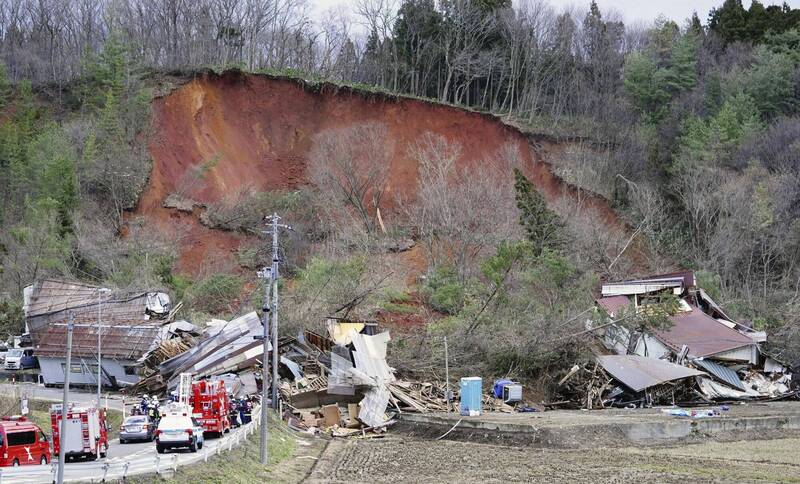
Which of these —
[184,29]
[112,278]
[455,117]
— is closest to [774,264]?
[455,117]

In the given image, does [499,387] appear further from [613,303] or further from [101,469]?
[101,469]

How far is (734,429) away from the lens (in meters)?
28.8

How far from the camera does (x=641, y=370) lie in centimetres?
3594

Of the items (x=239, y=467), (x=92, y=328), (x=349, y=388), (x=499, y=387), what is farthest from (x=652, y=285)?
(x=239, y=467)

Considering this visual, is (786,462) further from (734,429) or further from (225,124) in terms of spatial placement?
(225,124)

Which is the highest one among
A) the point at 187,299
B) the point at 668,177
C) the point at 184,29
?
the point at 184,29

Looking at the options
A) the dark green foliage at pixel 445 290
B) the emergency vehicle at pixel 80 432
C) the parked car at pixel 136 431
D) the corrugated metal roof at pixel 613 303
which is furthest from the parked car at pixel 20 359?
the emergency vehicle at pixel 80 432

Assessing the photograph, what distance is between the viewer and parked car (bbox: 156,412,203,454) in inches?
820

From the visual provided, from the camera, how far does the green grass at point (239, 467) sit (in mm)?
18469

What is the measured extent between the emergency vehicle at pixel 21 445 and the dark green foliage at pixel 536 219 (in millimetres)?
32834

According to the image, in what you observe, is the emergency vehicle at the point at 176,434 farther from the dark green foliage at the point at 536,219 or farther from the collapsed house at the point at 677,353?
the dark green foliage at the point at 536,219

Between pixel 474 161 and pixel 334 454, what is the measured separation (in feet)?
121

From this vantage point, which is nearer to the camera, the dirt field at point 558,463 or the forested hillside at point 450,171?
the dirt field at point 558,463

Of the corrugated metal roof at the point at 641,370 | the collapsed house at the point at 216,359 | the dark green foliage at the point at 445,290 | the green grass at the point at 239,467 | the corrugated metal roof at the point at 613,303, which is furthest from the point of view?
the dark green foliage at the point at 445,290
